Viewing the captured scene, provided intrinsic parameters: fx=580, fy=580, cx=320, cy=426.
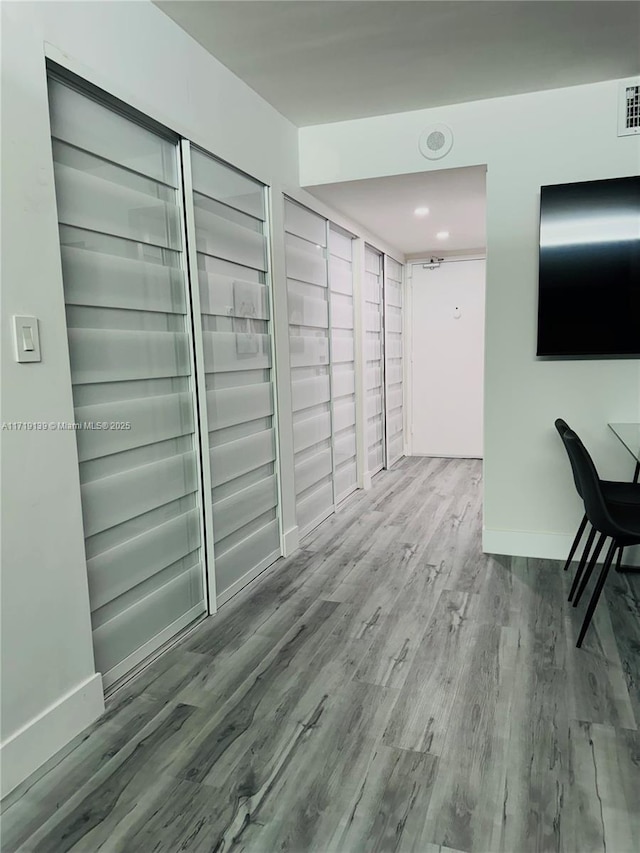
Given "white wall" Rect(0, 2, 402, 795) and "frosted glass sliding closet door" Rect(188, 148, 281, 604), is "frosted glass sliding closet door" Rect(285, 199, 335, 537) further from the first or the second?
"white wall" Rect(0, 2, 402, 795)

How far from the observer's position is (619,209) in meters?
3.03

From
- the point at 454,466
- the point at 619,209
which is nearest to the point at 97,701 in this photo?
the point at 619,209

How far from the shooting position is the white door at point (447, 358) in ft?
20.6

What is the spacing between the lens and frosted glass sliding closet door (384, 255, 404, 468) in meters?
5.91

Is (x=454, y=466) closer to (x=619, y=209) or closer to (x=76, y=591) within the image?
(x=619, y=209)

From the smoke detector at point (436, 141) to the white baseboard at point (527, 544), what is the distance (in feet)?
7.26

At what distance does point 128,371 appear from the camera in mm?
2213

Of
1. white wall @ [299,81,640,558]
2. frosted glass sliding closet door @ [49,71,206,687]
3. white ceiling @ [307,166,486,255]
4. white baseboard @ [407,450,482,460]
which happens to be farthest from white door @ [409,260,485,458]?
frosted glass sliding closet door @ [49,71,206,687]

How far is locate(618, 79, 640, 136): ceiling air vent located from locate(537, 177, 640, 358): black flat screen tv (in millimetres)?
253

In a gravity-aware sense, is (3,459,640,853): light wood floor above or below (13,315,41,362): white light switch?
below

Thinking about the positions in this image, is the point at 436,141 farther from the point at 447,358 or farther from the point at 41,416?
the point at 447,358

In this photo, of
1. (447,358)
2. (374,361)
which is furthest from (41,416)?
(447,358)

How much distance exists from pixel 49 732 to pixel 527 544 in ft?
8.72

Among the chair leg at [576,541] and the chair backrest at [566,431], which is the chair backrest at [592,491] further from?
the chair leg at [576,541]
